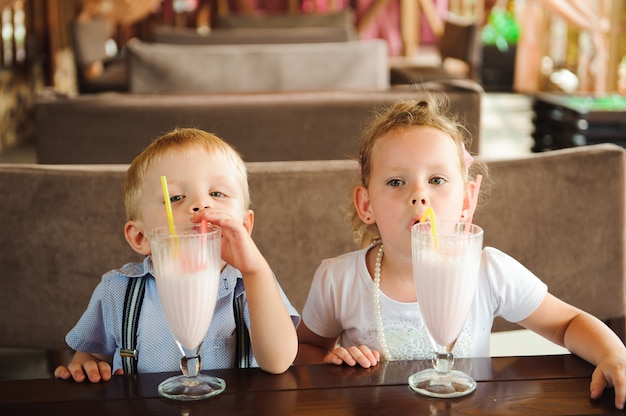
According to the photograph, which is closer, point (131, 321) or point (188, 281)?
point (188, 281)

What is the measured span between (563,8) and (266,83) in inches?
131

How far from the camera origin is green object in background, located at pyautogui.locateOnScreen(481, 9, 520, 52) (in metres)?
11.7

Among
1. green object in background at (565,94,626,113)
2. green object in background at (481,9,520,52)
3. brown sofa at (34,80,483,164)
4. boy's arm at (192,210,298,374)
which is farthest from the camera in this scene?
green object in background at (481,9,520,52)

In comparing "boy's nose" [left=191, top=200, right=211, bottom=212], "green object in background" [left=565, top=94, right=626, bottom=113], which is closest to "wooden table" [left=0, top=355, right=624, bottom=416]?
"boy's nose" [left=191, top=200, right=211, bottom=212]

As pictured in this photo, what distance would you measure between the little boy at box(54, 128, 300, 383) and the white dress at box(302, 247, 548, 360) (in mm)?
181

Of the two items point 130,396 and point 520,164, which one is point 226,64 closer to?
point 520,164

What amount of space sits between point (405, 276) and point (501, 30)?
10790 mm

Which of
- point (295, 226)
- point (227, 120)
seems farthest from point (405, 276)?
point (227, 120)

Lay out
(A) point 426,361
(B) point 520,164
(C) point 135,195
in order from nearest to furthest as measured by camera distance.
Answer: (A) point 426,361 < (C) point 135,195 < (B) point 520,164

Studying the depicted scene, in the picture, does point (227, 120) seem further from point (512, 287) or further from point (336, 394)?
point (336, 394)

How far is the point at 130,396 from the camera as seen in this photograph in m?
1.16

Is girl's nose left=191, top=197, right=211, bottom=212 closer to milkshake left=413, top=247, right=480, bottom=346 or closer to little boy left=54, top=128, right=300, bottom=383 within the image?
little boy left=54, top=128, right=300, bottom=383

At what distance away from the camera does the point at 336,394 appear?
1148 millimetres

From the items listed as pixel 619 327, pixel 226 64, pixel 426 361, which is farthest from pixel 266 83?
pixel 426 361
